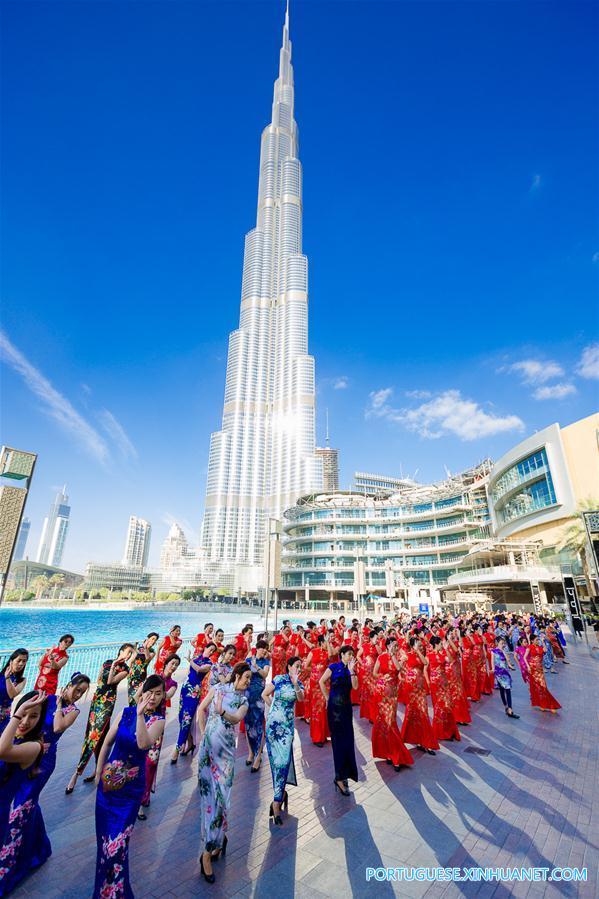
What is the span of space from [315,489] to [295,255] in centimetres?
10558

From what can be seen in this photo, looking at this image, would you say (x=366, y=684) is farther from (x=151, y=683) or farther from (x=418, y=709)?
(x=151, y=683)

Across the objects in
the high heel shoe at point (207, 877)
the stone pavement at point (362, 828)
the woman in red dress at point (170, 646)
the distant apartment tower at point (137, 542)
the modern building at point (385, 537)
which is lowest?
the stone pavement at point (362, 828)

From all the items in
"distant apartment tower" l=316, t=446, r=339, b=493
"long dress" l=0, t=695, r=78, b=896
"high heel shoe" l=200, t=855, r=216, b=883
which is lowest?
"high heel shoe" l=200, t=855, r=216, b=883

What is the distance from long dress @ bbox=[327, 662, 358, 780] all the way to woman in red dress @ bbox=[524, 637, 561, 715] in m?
6.20

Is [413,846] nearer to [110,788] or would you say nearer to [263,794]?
[263,794]

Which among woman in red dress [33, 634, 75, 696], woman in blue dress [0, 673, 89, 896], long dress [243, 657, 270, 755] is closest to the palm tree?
long dress [243, 657, 270, 755]

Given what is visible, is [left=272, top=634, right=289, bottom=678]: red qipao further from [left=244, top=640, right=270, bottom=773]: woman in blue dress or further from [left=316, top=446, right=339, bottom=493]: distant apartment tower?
[left=316, top=446, right=339, bottom=493]: distant apartment tower

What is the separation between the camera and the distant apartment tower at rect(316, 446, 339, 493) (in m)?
158

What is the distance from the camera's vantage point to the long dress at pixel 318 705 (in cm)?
727

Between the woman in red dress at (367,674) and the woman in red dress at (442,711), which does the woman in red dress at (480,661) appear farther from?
the woman in red dress at (442,711)

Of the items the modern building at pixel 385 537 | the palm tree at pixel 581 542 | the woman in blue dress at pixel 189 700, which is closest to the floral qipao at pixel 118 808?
the woman in blue dress at pixel 189 700

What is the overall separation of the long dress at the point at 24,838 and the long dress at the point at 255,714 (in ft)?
9.80

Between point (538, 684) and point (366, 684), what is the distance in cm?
405

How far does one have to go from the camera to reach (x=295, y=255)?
17412 centimetres
